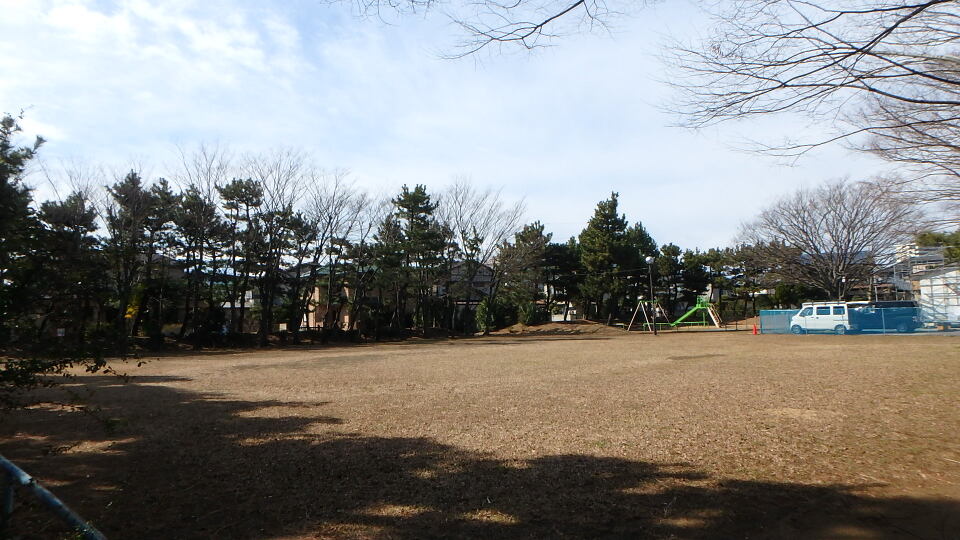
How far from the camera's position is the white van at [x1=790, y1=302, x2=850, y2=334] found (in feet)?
83.1

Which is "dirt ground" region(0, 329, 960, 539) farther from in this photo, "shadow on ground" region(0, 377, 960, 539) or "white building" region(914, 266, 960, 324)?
"white building" region(914, 266, 960, 324)

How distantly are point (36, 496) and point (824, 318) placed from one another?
29.9 metres

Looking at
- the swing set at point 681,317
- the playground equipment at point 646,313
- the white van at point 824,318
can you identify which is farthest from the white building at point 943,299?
the playground equipment at point 646,313

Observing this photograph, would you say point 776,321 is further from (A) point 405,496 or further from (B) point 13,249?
(B) point 13,249

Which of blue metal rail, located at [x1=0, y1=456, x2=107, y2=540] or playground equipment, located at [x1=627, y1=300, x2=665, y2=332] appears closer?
blue metal rail, located at [x1=0, y1=456, x2=107, y2=540]

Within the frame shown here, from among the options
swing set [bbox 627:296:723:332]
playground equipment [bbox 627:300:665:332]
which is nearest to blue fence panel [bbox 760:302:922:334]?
swing set [bbox 627:296:723:332]

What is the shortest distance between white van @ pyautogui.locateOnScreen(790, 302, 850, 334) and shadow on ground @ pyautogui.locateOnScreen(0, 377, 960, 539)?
83.5ft

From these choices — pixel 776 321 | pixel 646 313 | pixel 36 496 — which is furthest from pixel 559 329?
pixel 36 496

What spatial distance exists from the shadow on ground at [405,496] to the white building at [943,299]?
25.9 meters

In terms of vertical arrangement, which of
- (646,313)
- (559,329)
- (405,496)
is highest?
(646,313)

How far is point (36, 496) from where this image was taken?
2.40m

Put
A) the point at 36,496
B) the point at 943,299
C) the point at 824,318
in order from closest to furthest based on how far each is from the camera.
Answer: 1. the point at 36,496
2. the point at 943,299
3. the point at 824,318

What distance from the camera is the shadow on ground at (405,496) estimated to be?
11.5 ft

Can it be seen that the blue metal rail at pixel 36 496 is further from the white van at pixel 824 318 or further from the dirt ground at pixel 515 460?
the white van at pixel 824 318
